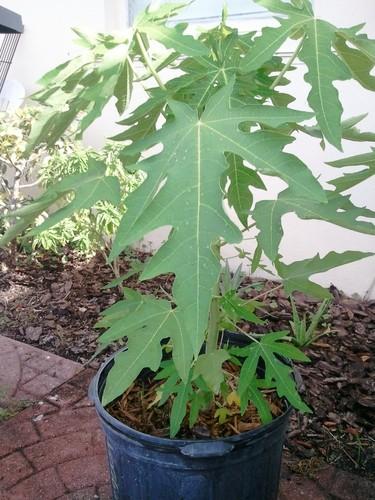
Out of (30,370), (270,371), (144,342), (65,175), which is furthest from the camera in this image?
(65,175)

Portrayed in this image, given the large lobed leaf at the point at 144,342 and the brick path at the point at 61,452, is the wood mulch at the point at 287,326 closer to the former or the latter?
the brick path at the point at 61,452

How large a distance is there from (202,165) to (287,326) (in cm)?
198

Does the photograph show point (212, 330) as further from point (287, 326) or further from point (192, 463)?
point (287, 326)

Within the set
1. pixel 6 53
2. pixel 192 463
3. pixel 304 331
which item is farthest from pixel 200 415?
pixel 6 53

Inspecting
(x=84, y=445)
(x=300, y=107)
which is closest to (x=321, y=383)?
(x=84, y=445)

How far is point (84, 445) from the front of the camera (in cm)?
208

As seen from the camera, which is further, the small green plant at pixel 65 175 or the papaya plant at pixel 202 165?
the small green plant at pixel 65 175

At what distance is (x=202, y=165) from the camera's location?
958 mm

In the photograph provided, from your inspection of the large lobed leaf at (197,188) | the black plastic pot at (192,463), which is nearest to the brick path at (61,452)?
the black plastic pot at (192,463)

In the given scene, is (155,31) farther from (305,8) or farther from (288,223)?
(288,223)

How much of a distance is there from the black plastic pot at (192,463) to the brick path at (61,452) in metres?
0.42

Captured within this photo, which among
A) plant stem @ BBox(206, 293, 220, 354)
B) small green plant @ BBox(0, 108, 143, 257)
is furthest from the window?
plant stem @ BBox(206, 293, 220, 354)

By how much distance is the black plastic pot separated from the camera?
131cm

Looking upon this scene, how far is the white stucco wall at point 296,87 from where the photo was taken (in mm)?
2684
